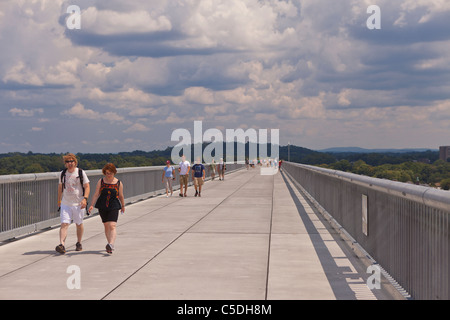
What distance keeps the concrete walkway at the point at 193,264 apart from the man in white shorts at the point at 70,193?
1.93 ft

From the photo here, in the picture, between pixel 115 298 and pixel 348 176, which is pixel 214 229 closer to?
pixel 348 176

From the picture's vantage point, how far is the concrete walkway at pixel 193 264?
7.60 metres

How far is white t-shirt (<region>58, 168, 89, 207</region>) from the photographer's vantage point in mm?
10648

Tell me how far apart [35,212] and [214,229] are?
14.0 feet

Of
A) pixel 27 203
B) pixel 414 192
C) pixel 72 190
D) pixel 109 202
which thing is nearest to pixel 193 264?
pixel 109 202

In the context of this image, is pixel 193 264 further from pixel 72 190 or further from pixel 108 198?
pixel 72 190

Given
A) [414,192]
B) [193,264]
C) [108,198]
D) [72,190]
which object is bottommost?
[193,264]

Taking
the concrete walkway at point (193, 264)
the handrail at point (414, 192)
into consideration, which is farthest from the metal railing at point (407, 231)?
the concrete walkway at point (193, 264)

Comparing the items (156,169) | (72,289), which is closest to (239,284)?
(72,289)

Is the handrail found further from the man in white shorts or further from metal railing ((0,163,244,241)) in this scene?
metal railing ((0,163,244,241))

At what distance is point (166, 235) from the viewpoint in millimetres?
13398

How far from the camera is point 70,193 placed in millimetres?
10758

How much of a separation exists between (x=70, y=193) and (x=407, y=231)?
608 cm

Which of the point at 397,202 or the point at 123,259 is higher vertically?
the point at 397,202
